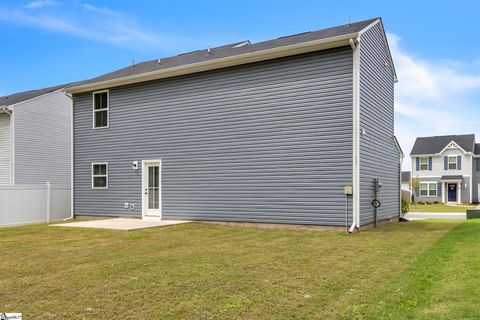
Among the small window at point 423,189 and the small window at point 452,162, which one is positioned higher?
the small window at point 452,162

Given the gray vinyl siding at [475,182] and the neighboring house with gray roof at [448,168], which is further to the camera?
the gray vinyl siding at [475,182]

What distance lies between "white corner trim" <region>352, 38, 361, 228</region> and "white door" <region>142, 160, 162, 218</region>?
6.70 metres

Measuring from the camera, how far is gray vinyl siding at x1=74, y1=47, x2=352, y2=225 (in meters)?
10.6

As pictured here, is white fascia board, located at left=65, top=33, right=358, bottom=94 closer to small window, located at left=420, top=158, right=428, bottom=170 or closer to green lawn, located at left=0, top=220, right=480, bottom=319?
green lawn, located at left=0, top=220, right=480, bottom=319

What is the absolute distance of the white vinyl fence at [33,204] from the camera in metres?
14.3

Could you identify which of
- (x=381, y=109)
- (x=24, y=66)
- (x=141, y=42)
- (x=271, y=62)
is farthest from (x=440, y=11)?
(x=24, y=66)

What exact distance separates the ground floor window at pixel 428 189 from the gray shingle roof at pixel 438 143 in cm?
298

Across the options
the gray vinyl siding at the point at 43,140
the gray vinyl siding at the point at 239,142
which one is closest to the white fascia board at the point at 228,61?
the gray vinyl siding at the point at 239,142

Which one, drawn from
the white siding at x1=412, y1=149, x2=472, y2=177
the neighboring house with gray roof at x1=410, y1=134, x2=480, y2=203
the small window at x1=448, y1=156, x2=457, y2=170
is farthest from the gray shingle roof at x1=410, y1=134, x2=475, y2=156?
the small window at x1=448, y1=156, x2=457, y2=170

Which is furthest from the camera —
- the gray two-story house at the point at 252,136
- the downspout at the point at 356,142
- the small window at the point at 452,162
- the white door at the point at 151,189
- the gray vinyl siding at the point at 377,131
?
the small window at the point at 452,162

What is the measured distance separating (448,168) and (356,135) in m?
32.0

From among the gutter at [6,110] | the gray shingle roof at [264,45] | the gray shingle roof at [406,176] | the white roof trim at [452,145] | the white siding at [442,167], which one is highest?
the gray shingle roof at [264,45]

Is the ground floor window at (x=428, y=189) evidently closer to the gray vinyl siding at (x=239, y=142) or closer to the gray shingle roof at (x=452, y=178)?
the gray shingle roof at (x=452, y=178)

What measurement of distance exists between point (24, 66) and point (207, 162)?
1300cm
